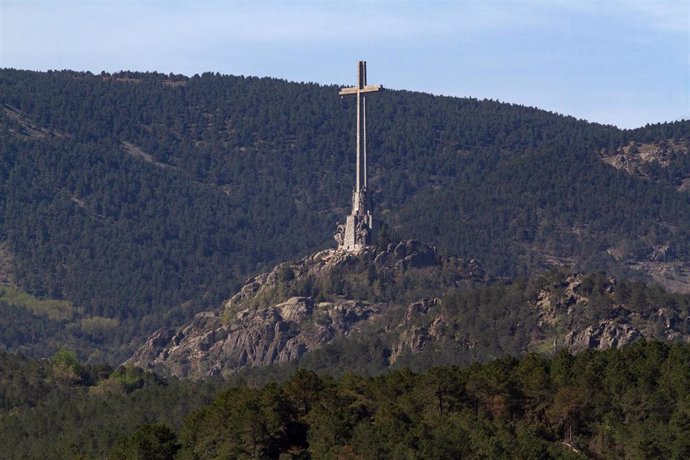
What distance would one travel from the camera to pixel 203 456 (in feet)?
588

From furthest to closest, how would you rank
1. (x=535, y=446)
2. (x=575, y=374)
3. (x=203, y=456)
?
(x=575, y=374), (x=203, y=456), (x=535, y=446)

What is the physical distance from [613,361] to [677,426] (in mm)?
24062

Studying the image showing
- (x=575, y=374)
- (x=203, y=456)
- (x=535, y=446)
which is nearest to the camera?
(x=535, y=446)

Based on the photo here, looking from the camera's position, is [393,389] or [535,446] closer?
[535,446]

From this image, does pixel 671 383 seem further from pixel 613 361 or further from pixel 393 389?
pixel 393 389

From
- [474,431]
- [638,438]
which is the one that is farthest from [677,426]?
[474,431]

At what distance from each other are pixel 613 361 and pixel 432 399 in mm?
16772

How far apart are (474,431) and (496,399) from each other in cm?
1489

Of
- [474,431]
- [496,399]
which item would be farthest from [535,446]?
[496,399]

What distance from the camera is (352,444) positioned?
176 meters

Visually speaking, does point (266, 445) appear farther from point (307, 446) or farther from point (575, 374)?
point (575, 374)

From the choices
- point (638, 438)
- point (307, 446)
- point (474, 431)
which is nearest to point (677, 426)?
point (638, 438)

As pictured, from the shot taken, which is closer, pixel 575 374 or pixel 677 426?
pixel 677 426

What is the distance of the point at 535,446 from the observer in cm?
16800
